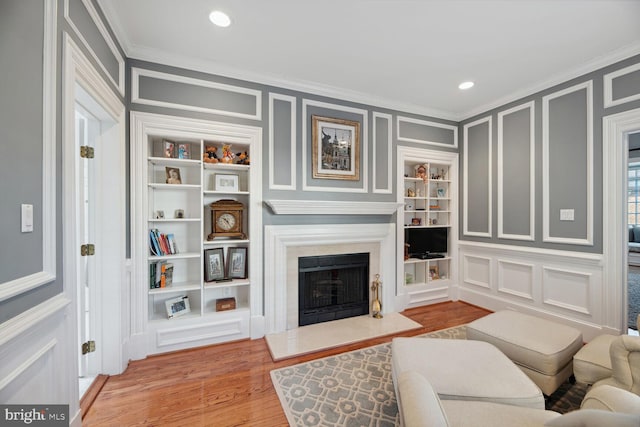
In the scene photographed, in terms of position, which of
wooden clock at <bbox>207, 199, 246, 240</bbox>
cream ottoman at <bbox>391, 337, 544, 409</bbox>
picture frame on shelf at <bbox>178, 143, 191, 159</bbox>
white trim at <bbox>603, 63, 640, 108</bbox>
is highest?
white trim at <bbox>603, 63, 640, 108</bbox>

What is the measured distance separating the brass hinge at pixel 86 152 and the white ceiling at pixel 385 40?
3.06 feet

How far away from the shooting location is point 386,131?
11.2 feet

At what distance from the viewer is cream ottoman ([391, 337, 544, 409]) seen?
1318mm

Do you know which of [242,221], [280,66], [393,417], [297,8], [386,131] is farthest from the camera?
Answer: [386,131]

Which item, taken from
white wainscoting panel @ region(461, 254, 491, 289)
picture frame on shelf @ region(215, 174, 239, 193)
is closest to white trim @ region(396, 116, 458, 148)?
white wainscoting panel @ region(461, 254, 491, 289)

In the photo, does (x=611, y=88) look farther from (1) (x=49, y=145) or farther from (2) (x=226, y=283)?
(1) (x=49, y=145)

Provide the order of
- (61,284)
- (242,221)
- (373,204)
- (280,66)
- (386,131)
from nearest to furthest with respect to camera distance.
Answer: (61,284), (280,66), (242,221), (373,204), (386,131)

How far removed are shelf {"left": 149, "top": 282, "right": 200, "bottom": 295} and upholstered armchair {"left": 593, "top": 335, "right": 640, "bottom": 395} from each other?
2.98 metres

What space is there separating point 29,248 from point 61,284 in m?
0.30

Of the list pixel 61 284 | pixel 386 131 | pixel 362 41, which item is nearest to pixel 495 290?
pixel 386 131

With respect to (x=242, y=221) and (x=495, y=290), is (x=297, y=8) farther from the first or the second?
(x=495, y=290)

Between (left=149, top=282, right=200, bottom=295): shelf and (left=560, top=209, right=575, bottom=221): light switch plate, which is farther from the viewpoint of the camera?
(left=560, top=209, right=575, bottom=221): light switch plate

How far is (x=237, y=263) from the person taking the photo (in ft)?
8.96

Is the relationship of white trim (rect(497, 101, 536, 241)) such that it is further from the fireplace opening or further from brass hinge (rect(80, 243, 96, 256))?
brass hinge (rect(80, 243, 96, 256))
